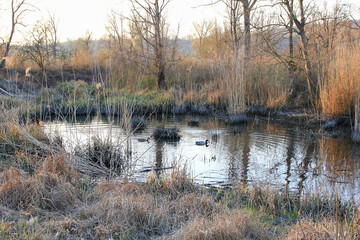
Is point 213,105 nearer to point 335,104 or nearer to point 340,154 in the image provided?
point 335,104

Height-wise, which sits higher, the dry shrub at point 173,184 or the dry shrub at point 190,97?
the dry shrub at point 190,97

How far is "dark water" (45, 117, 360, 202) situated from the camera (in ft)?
16.5

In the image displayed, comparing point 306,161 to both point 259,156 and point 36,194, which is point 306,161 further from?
point 36,194

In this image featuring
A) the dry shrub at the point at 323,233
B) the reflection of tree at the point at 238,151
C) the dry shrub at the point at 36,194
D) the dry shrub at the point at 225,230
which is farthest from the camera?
the reflection of tree at the point at 238,151

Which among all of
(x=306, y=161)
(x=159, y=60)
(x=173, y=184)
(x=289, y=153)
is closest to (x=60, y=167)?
(x=173, y=184)

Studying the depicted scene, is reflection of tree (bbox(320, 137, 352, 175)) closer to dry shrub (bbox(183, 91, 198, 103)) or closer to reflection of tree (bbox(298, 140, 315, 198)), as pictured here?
reflection of tree (bbox(298, 140, 315, 198))

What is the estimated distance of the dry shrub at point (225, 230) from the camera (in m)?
2.69

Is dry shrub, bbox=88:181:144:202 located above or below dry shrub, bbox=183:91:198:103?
below

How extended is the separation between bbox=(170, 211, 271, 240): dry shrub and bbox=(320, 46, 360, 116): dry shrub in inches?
261

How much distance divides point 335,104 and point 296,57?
8.64ft

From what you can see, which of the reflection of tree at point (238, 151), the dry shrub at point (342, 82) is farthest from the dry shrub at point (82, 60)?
the dry shrub at point (342, 82)

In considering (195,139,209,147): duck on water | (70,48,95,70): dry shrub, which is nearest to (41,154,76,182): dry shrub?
(195,139,209,147): duck on water

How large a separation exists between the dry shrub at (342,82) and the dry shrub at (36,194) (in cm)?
746

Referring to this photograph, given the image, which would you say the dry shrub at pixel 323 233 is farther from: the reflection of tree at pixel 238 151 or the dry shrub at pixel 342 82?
the dry shrub at pixel 342 82
